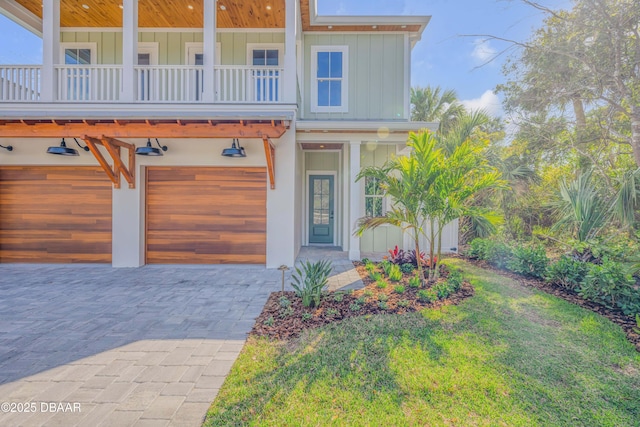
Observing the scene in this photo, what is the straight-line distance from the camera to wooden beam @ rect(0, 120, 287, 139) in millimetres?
5344

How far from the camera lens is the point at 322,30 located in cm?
805

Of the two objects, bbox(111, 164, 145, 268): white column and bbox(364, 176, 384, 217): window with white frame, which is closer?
bbox(111, 164, 145, 268): white column

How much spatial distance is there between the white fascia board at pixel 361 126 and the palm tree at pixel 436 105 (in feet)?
20.0

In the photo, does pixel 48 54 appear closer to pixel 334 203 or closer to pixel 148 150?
pixel 148 150

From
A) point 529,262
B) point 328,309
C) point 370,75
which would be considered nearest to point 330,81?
point 370,75

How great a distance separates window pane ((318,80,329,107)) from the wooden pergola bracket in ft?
16.0

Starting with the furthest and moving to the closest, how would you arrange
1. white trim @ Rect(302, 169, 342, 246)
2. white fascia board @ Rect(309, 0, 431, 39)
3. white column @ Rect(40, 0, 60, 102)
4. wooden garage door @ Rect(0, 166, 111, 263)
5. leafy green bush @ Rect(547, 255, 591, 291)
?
white trim @ Rect(302, 169, 342, 246) < white fascia board @ Rect(309, 0, 431, 39) < wooden garage door @ Rect(0, 166, 111, 263) < white column @ Rect(40, 0, 60, 102) < leafy green bush @ Rect(547, 255, 591, 291)

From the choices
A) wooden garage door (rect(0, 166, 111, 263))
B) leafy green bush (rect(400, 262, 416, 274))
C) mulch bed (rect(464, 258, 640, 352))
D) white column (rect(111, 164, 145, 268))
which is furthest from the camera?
wooden garage door (rect(0, 166, 111, 263))

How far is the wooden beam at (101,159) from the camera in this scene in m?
5.54

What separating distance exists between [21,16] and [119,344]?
9.62 metres

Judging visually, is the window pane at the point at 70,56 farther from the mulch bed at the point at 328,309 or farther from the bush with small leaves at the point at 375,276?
the bush with small leaves at the point at 375,276

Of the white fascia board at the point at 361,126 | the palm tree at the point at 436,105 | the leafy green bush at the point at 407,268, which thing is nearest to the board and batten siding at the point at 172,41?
the white fascia board at the point at 361,126

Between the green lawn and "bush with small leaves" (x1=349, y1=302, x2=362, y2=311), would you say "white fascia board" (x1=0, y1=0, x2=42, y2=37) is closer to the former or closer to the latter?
the green lawn

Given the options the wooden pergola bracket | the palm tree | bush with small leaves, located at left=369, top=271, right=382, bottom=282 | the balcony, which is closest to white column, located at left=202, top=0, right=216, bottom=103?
the balcony
